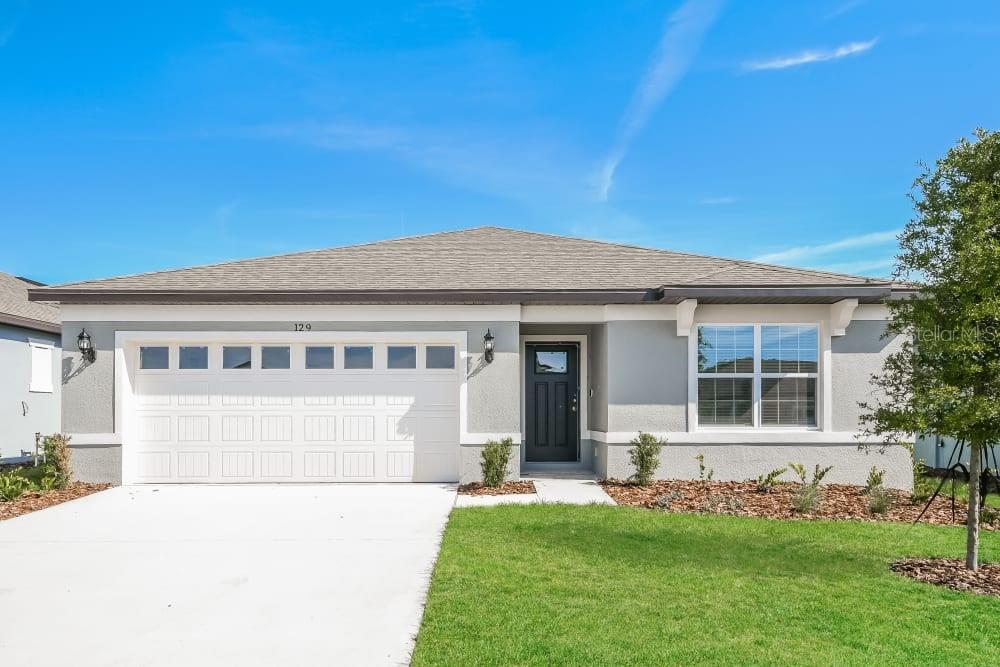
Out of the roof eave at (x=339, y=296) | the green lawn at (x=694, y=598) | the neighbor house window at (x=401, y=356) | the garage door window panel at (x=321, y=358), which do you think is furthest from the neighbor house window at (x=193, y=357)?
the green lawn at (x=694, y=598)

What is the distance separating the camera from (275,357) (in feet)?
32.6

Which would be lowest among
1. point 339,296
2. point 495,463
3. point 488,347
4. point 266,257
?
point 495,463

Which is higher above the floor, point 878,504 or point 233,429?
point 233,429

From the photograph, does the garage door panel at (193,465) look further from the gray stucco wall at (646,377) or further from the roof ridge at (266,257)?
the gray stucco wall at (646,377)

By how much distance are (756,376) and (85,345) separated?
10.5 m

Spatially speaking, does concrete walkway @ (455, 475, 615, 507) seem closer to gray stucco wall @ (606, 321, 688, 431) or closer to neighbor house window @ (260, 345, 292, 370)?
gray stucco wall @ (606, 321, 688, 431)

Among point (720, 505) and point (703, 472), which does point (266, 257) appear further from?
point (720, 505)

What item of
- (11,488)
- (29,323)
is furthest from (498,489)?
(29,323)

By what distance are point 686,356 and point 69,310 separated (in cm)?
976

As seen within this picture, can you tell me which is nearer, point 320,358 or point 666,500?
point 666,500

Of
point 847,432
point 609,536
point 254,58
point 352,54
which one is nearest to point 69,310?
point 254,58

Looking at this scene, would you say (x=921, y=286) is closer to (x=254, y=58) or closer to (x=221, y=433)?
(x=221, y=433)

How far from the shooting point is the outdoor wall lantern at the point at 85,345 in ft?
31.0

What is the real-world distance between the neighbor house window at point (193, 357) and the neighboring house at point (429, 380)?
23 millimetres
